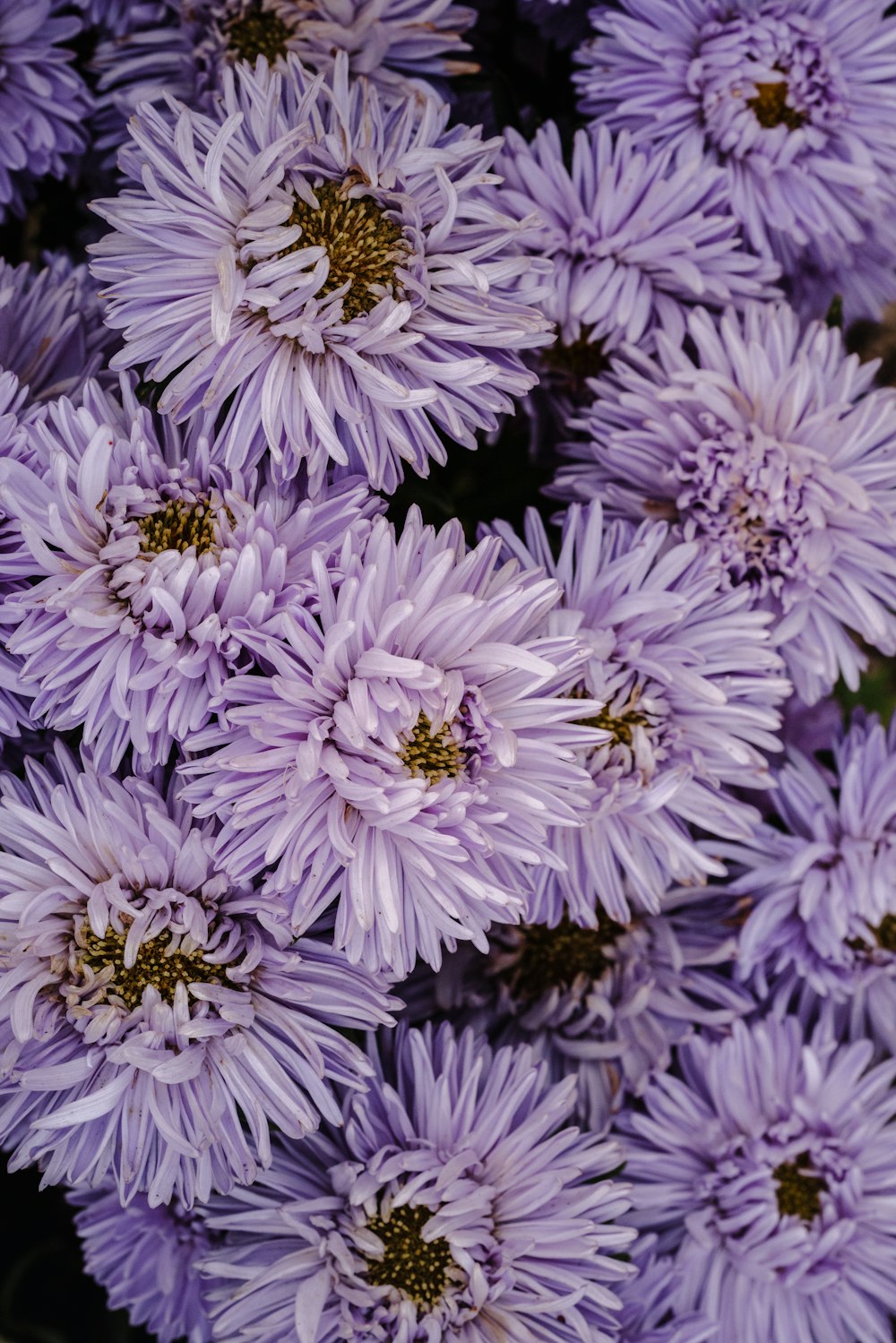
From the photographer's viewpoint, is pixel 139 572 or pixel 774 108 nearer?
pixel 139 572

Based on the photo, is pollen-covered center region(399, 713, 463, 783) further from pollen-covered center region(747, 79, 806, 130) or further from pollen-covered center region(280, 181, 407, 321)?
pollen-covered center region(747, 79, 806, 130)

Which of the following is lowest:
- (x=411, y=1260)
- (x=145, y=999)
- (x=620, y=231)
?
(x=411, y=1260)

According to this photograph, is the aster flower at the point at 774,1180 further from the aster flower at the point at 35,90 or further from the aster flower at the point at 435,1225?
the aster flower at the point at 35,90

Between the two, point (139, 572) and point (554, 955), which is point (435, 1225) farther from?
point (139, 572)

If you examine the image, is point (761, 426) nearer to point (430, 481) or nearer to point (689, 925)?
point (430, 481)

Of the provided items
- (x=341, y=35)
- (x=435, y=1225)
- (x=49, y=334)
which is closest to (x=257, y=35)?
(x=341, y=35)

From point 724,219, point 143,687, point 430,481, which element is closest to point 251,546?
point 143,687

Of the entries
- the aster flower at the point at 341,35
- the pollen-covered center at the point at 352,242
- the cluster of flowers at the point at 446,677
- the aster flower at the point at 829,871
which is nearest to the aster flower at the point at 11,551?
the cluster of flowers at the point at 446,677
